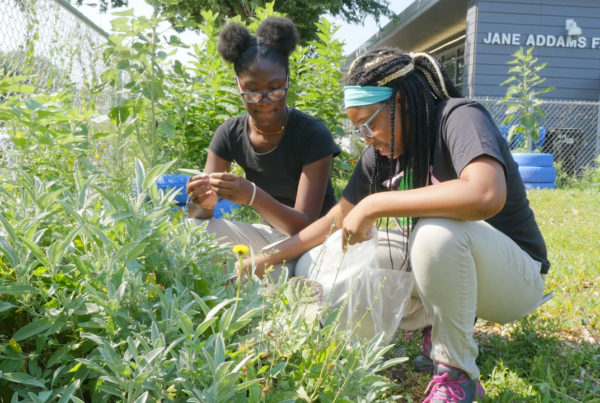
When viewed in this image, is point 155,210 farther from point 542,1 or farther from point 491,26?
point 542,1

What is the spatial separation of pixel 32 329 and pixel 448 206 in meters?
1.21

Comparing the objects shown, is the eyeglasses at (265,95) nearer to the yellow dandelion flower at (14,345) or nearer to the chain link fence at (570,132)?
the yellow dandelion flower at (14,345)

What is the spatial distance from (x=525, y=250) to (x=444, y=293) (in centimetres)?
51

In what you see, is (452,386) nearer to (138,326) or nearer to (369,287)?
(369,287)

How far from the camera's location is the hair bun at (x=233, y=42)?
99.6 inches

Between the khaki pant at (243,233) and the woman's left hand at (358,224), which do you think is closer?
the woman's left hand at (358,224)

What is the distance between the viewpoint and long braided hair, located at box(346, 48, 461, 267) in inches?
74.9

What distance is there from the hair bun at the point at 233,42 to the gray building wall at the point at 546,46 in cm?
991

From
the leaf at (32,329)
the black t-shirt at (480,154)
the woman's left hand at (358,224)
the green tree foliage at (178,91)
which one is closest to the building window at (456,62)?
the green tree foliage at (178,91)

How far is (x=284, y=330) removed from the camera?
1.15m

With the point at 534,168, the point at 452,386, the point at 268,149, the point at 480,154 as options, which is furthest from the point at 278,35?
the point at 534,168

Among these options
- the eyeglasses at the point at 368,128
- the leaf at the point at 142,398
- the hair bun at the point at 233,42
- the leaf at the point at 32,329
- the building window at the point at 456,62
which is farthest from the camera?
the building window at the point at 456,62

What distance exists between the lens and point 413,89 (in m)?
1.91

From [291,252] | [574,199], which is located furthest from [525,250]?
[574,199]
